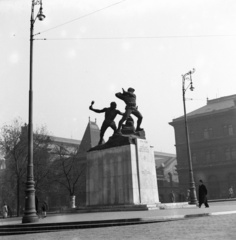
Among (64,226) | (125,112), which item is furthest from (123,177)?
(64,226)

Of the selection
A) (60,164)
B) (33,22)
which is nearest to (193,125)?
(60,164)

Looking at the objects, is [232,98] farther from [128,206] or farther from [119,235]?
[119,235]

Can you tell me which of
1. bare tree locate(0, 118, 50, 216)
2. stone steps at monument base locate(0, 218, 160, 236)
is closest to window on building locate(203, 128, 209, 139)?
bare tree locate(0, 118, 50, 216)

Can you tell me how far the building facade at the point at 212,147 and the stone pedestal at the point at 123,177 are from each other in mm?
44321

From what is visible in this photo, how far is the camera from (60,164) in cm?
5103

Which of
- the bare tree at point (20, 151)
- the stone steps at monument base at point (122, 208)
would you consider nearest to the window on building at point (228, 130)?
the bare tree at point (20, 151)

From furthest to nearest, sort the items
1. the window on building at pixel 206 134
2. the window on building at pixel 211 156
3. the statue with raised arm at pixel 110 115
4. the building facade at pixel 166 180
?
the building facade at pixel 166 180, the window on building at pixel 206 134, the window on building at pixel 211 156, the statue with raised arm at pixel 110 115

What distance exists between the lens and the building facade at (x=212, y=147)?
64562mm

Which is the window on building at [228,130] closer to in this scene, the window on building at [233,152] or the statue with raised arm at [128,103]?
the window on building at [233,152]

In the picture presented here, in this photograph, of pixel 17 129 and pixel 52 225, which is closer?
pixel 52 225

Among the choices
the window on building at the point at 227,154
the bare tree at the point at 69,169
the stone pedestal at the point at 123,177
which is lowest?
the stone pedestal at the point at 123,177

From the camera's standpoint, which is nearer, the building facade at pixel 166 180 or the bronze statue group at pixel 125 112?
the bronze statue group at pixel 125 112

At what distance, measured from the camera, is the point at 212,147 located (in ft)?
224

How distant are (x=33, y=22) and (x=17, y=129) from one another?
1075 inches
